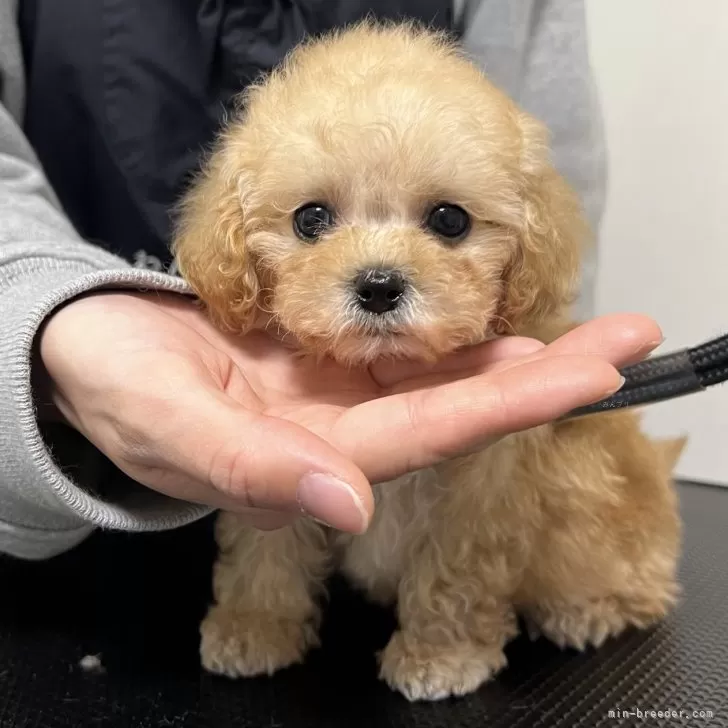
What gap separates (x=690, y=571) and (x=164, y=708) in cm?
100

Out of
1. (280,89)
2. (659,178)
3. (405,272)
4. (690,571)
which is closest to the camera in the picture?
(405,272)

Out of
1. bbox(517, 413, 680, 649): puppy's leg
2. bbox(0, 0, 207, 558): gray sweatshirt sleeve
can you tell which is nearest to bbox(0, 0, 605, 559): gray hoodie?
bbox(0, 0, 207, 558): gray sweatshirt sleeve

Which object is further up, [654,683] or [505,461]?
[505,461]

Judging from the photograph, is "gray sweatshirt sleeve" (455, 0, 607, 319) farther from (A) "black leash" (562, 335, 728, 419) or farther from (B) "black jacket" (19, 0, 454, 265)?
(A) "black leash" (562, 335, 728, 419)

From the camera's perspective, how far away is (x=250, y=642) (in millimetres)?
1131

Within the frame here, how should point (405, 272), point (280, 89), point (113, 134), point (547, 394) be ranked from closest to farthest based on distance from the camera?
point (547, 394)
point (405, 272)
point (280, 89)
point (113, 134)

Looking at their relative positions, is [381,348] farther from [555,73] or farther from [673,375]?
[555,73]

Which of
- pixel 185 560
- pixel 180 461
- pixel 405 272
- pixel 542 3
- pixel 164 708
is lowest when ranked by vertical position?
pixel 185 560

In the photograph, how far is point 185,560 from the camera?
142 centimetres

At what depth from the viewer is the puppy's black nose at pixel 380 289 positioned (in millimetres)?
922

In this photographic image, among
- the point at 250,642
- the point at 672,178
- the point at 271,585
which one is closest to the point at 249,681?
the point at 250,642

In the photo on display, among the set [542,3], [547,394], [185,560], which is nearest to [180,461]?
[547,394]

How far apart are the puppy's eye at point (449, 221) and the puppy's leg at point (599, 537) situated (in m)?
0.32

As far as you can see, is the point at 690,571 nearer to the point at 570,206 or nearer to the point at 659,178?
the point at 570,206
